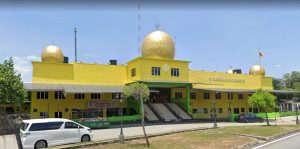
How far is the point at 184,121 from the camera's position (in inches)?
1594

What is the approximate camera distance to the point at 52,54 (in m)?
41.2

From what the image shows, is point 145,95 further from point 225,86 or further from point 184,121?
point 225,86

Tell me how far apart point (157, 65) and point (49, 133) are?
81.5ft

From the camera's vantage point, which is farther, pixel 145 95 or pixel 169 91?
pixel 169 91

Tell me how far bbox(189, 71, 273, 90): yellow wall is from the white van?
29985 mm

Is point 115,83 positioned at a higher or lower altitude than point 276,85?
lower

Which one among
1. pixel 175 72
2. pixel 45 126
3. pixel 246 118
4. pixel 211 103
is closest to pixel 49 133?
pixel 45 126

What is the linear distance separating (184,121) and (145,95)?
897 inches

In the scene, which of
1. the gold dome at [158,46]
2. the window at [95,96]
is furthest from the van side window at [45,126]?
the gold dome at [158,46]

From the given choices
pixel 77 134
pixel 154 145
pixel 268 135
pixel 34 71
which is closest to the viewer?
pixel 154 145

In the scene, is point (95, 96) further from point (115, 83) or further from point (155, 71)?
point (155, 71)

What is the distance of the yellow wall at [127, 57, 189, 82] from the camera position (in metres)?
40.8

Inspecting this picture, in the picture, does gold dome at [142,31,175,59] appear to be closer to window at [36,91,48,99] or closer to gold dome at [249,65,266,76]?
window at [36,91,48,99]

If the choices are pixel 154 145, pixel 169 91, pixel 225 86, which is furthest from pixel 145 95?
pixel 225 86
